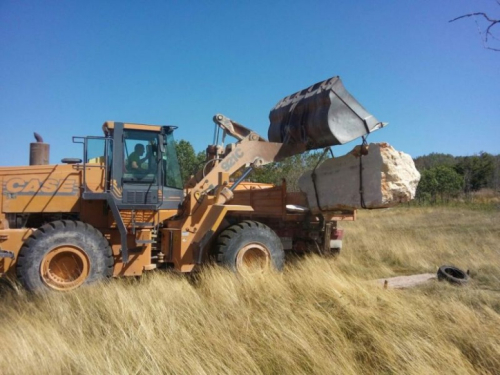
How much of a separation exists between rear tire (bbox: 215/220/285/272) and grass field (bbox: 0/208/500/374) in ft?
1.50

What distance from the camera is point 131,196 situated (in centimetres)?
741

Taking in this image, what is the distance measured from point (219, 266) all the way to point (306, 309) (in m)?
2.61

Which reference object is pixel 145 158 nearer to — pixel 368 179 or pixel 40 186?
pixel 40 186

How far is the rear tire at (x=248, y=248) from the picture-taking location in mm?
7348

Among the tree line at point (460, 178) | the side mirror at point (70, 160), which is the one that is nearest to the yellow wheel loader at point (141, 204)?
the side mirror at point (70, 160)

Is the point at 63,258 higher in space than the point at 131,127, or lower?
lower

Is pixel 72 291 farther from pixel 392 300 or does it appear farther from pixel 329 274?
pixel 392 300

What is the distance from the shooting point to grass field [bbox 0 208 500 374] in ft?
12.1

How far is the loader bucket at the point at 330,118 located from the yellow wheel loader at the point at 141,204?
2cm

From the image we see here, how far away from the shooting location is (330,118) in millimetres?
7387

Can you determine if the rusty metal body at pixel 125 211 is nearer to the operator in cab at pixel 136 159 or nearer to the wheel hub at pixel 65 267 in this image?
the operator in cab at pixel 136 159

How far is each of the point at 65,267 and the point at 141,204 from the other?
1529 millimetres

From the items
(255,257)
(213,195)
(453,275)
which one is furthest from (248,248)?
(453,275)

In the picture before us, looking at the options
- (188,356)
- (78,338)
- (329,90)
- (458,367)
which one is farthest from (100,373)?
(329,90)
